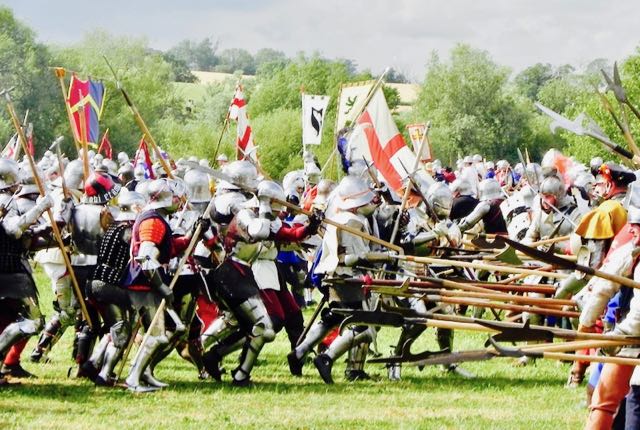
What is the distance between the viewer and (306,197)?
17359mm

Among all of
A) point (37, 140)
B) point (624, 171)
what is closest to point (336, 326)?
point (624, 171)

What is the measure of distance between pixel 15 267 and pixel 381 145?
5.41 m

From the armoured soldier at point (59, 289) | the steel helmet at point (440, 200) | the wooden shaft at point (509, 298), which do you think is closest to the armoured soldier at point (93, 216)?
the armoured soldier at point (59, 289)

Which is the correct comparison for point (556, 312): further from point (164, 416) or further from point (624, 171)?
point (164, 416)

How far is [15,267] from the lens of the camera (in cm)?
1057

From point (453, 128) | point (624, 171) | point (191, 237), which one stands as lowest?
point (453, 128)

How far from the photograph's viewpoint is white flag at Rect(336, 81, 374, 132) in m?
17.0

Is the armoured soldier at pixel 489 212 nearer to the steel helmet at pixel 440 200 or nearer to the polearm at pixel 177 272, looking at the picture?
the steel helmet at pixel 440 200

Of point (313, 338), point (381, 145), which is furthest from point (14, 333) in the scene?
point (381, 145)

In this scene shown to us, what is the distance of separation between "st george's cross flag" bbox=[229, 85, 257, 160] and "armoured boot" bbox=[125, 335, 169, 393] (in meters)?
4.79

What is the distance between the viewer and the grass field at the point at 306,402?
9.48 meters

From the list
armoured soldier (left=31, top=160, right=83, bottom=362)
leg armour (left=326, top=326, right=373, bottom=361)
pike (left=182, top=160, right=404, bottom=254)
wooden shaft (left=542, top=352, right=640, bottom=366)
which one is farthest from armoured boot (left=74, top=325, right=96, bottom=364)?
wooden shaft (left=542, top=352, right=640, bottom=366)

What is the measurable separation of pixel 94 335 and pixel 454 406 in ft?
11.1

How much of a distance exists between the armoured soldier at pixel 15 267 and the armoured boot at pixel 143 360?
844 mm
